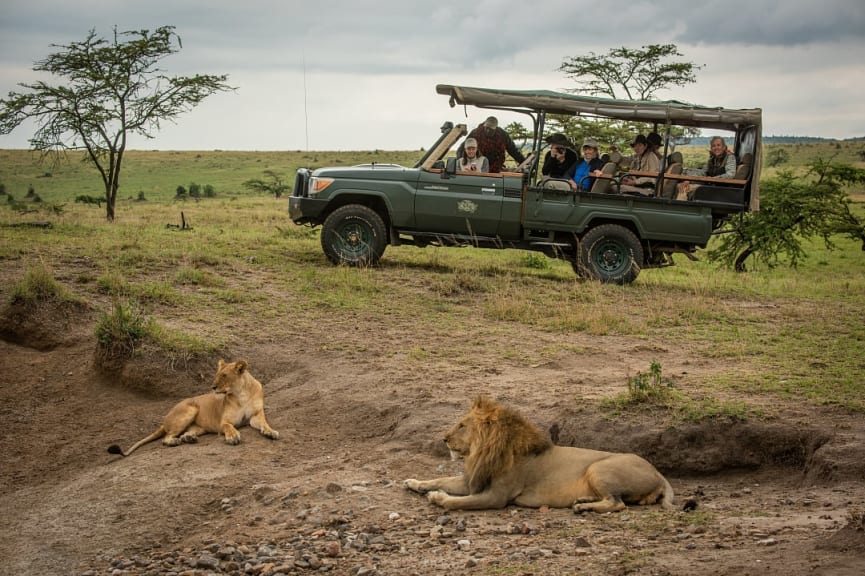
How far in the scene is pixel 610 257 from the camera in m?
12.3

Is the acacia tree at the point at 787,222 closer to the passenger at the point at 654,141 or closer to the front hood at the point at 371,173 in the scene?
the passenger at the point at 654,141

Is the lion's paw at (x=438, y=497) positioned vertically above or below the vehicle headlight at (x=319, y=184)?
below

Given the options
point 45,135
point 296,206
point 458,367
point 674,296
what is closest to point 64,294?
point 296,206

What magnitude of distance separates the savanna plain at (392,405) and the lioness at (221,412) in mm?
170

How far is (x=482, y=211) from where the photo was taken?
39.5ft

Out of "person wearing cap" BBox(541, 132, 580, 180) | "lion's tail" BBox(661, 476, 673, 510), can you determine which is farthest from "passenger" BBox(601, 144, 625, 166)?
"lion's tail" BBox(661, 476, 673, 510)

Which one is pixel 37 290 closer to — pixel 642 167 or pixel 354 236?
pixel 354 236

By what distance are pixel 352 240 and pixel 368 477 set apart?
259 inches

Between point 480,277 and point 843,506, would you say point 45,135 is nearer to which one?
point 480,277

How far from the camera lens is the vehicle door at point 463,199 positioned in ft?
39.5

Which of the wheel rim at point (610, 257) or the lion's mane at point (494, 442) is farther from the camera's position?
the wheel rim at point (610, 257)

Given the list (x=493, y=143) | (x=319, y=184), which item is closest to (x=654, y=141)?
(x=493, y=143)

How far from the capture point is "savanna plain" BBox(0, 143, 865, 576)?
5.07 meters

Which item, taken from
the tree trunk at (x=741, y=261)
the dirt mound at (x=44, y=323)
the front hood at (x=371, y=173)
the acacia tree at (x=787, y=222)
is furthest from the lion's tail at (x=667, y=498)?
the tree trunk at (x=741, y=261)
